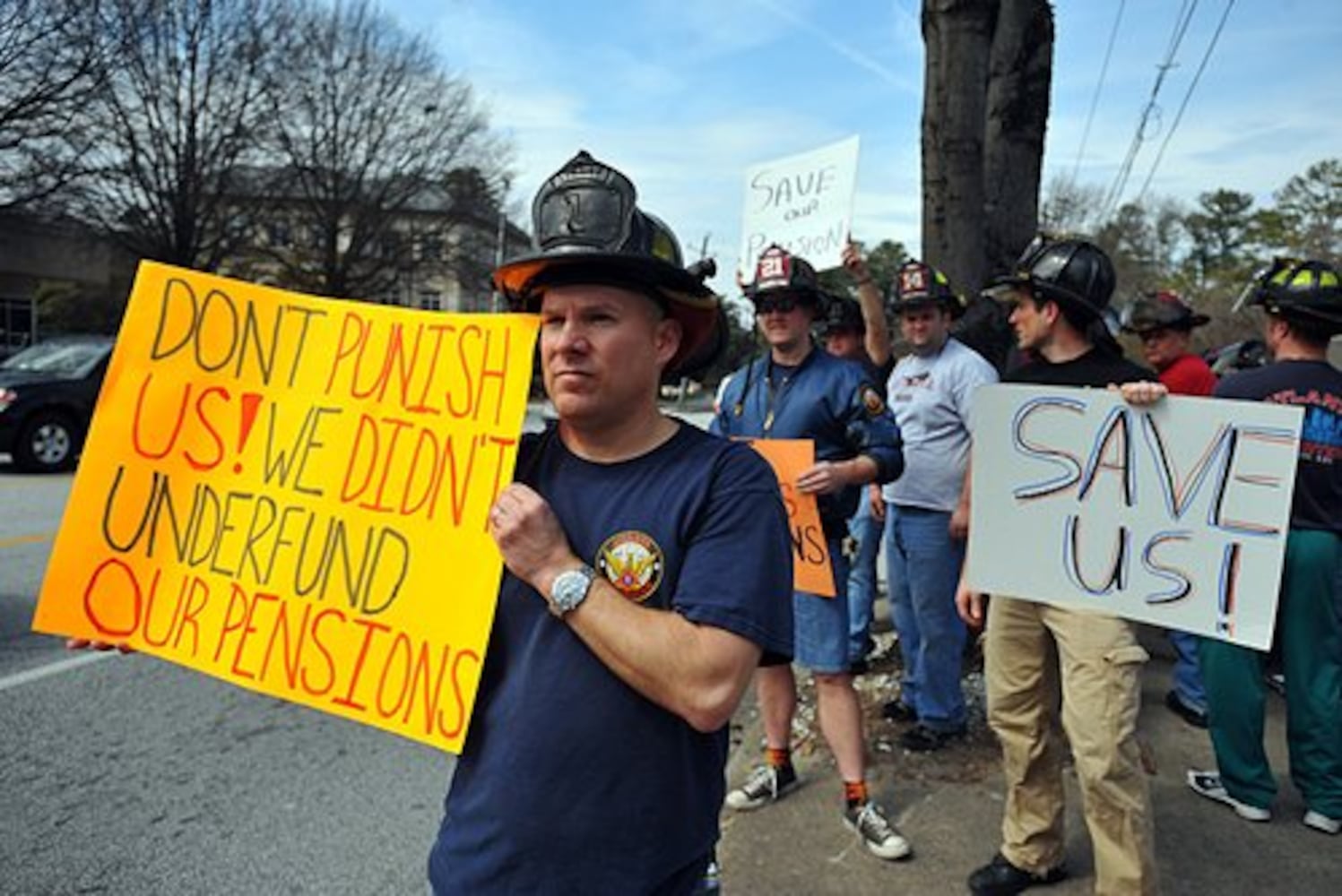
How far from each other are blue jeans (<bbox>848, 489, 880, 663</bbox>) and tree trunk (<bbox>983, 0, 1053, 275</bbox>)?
1661 mm

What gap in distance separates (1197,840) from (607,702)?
9.46 feet

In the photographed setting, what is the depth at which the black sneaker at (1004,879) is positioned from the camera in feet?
9.48

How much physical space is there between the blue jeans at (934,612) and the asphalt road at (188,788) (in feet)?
6.85

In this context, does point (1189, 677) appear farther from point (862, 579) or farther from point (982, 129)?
point (982, 129)

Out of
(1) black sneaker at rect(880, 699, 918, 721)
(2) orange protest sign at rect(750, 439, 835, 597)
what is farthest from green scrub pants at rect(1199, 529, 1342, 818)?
(2) orange protest sign at rect(750, 439, 835, 597)

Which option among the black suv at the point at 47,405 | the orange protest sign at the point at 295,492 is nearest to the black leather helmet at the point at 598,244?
the orange protest sign at the point at 295,492

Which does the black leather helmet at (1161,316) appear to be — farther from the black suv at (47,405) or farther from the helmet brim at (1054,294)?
the black suv at (47,405)

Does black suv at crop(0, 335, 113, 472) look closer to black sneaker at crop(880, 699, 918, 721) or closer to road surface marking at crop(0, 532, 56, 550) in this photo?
road surface marking at crop(0, 532, 56, 550)

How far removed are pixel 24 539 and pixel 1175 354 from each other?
8.47 meters

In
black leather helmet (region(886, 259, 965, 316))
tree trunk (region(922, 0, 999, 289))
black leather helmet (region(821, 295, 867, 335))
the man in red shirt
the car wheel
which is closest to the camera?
black leather helmet (region(886, 259, 965, 316))

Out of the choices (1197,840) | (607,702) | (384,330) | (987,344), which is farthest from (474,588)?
(987,344)

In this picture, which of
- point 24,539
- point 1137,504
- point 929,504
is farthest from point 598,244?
point 24,539

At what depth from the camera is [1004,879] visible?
2.90 metres

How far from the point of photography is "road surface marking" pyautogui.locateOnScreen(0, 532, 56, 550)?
24.2 ft
